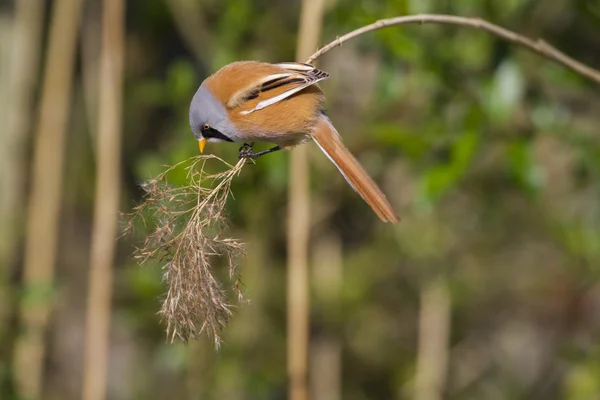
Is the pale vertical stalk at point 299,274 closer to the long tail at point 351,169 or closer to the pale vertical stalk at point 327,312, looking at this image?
the long tail at point 351,169

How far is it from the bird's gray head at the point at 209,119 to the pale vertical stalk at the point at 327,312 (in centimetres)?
201

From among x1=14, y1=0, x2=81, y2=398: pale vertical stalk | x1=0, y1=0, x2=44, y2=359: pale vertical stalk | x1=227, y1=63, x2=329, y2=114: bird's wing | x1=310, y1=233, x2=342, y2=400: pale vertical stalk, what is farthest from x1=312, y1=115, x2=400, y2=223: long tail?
x1=0, y1=0, x2=44, y2=359: pale vertical stalk

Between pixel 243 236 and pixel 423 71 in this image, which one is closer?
pixel 423 71

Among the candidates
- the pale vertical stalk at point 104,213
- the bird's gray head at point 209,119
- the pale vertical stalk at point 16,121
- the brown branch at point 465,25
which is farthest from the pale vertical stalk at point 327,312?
the brown branch at point 465,25

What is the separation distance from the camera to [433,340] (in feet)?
14.0

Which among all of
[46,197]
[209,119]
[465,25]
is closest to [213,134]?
[209,119]

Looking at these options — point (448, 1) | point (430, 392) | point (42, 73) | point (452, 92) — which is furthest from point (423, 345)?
point (42, 73)

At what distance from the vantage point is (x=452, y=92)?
122 inches

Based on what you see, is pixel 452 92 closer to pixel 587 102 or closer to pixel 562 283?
pixel 587 102

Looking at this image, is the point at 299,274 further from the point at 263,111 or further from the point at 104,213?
the point at 104,213

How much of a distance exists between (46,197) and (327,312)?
159 cm

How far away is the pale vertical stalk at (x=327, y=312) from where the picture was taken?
173 inches

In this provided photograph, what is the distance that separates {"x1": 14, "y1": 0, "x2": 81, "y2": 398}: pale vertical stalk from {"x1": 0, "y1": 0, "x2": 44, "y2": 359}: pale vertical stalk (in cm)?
51

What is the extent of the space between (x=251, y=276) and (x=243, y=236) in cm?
25
